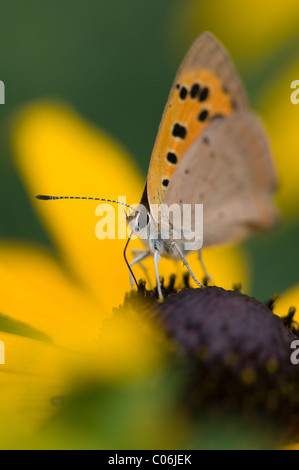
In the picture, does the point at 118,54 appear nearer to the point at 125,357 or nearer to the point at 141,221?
the point at 141,221

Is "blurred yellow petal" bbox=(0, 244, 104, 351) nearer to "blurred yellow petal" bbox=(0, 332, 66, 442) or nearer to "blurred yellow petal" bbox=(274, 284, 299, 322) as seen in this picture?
"blurred yellow petal" bbox=(0, 332, 66, 442)

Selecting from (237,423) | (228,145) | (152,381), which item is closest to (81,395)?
(152,381)

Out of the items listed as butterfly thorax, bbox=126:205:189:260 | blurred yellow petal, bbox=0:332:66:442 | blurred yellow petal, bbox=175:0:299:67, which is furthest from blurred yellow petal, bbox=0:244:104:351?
blurred yellow petal, bbox=175:0:299:67

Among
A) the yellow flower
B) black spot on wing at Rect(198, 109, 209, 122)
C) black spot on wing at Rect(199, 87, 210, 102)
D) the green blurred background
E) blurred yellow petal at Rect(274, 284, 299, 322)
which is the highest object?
the green blurred background

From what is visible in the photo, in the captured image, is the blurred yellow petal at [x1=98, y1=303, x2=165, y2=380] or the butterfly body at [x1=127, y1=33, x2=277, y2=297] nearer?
the blurred yellow petal at [x1=98, y1=303, x2=165, y2=380]
